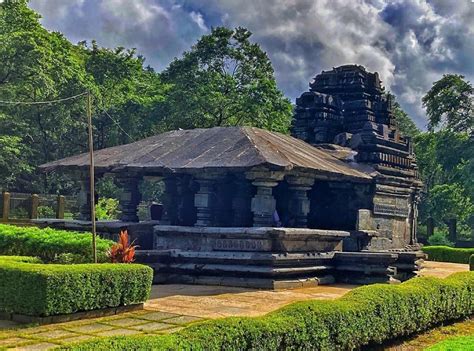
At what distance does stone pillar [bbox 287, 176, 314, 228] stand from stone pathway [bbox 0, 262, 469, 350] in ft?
6.52

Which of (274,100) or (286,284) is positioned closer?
(286,284)

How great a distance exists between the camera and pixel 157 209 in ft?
67.4

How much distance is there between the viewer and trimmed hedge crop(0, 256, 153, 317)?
7.75 metres

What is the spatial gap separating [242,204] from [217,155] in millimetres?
2227

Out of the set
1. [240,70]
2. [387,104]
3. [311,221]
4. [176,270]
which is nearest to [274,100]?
[240,70]

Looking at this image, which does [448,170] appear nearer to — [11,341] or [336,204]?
[336,204]

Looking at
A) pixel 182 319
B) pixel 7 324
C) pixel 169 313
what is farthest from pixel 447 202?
pixel 7 324

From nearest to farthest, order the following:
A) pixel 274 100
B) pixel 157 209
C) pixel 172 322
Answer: pixel 172 322 < pixel 157 209 < pixel 274 100

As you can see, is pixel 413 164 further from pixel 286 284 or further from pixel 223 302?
pixel 223 302

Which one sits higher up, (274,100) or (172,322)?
(274,100)

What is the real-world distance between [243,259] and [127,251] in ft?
11.0

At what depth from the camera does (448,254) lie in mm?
25641

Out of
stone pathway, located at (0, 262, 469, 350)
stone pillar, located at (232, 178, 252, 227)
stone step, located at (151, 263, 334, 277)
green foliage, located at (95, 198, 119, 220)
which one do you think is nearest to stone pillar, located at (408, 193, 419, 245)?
stone pillar, located at (232, 178, 252, 227)

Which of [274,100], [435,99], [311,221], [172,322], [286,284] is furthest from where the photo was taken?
[435,99]
